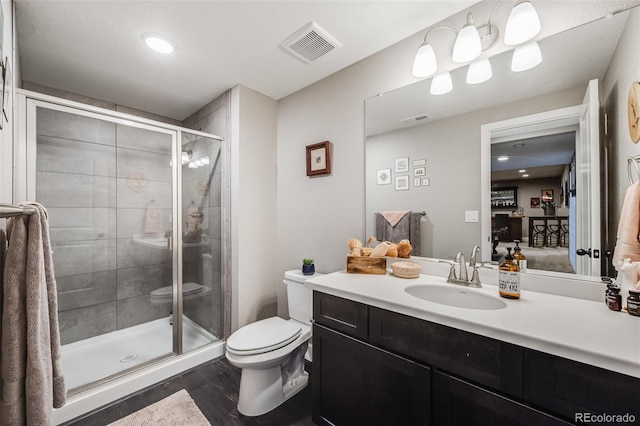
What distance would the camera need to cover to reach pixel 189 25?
1.56m

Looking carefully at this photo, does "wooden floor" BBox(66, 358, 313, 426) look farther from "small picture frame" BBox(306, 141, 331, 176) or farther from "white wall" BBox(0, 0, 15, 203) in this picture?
"small picture frame" BBox(306, 141, 331, 176)

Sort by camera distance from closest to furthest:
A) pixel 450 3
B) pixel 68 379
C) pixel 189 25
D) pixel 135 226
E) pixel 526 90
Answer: pixel 526 90, pixel 450 3, pixel 189 25, pixel 68 379, pixel 135 226

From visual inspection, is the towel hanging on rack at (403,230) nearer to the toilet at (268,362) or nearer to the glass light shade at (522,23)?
the toilet at (268,362)

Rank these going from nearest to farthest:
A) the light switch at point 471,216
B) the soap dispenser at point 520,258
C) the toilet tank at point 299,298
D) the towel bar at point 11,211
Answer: the towel bar at point 11,211
the soap dispenser at point 520,258
the light switch at point 471,216
the toilet tank at point 299,298

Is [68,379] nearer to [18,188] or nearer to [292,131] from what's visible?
[18,188]

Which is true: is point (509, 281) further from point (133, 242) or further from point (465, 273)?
point (133, 242)

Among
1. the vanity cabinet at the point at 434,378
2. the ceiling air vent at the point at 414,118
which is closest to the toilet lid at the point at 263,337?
the vanity cabinet at the point at 434,378

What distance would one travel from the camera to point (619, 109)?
1064 millimetres

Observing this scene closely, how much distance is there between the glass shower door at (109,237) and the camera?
2.04 meters

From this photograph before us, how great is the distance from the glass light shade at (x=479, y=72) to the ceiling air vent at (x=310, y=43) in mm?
815

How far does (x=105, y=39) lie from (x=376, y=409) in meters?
2.59

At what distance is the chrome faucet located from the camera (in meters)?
1.36

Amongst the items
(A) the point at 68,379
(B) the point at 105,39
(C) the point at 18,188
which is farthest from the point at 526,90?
(A) the point at 68,379

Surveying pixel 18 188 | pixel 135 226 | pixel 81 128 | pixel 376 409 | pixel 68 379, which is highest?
pixel 81 128
